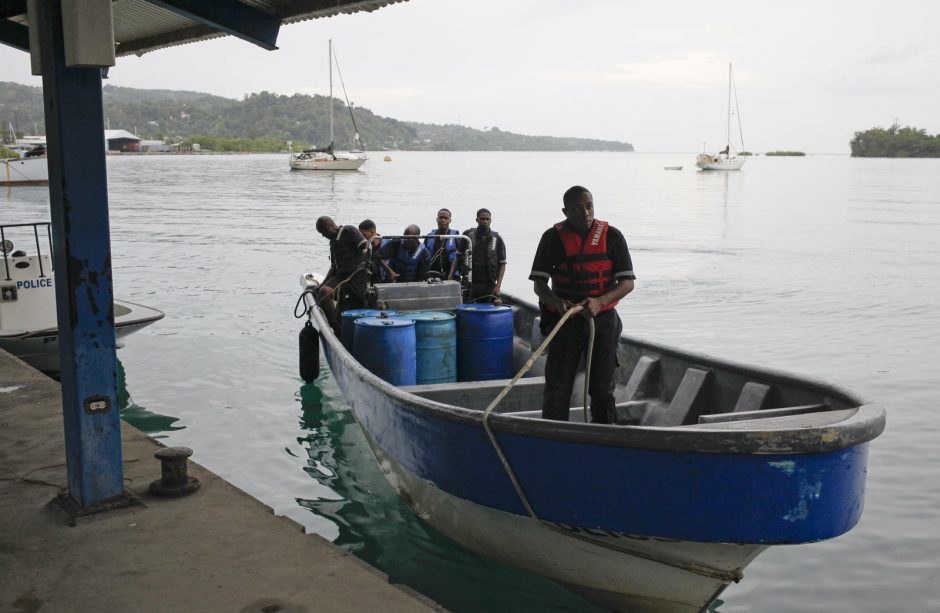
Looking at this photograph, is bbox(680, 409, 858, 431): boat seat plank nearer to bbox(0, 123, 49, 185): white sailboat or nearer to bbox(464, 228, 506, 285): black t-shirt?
bbox(464, 228, 506, 285): black t-shirt

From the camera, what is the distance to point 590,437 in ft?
15.1

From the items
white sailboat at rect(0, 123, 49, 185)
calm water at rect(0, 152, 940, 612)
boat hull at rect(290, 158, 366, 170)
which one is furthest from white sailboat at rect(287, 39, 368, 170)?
calm water at rect(0, 152, 940, 612)

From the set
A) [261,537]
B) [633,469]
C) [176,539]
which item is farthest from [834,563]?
[176,539]

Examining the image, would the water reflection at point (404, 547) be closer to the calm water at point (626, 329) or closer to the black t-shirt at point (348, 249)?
the calm water at point (626, 329)

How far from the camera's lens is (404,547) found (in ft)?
21.9

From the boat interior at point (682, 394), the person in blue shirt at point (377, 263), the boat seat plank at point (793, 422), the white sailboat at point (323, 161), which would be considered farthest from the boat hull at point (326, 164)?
the boat seat plank at point (793, 422)

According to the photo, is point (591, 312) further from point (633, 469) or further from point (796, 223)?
point (796, 223)

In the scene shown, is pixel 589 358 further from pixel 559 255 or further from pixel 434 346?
pixel 434 346

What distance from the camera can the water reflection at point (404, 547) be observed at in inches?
233

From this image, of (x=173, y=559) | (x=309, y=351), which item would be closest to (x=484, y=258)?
(x=309, y=351)

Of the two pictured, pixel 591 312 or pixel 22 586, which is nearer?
pixel 22 586

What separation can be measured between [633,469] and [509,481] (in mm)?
875

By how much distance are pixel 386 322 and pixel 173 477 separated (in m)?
2.84

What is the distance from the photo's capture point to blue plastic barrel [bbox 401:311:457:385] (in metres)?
7.90
